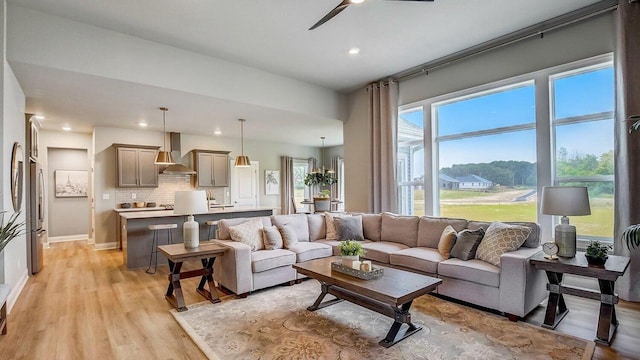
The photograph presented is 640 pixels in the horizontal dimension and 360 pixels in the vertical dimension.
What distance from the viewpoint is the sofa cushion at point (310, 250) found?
422 cm

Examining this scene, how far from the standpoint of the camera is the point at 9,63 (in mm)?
3459

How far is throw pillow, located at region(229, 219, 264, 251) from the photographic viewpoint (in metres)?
4.07

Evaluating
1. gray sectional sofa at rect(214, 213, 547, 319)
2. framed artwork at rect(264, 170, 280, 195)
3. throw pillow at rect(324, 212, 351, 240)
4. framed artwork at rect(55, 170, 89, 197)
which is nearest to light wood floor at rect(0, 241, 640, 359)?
gray sectional sofa at rect(214, 213, 547, 319)

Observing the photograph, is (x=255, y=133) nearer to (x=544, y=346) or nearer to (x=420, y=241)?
(x=420, y=241)

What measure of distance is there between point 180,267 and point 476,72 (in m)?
4.88

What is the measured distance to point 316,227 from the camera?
5.11 meters

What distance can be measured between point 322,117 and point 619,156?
Result: 4.44m

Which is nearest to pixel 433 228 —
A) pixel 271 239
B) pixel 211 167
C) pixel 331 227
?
pixel 331 227

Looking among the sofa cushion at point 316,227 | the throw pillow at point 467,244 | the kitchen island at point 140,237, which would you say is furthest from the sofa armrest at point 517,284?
the kitchen island at point 140,237

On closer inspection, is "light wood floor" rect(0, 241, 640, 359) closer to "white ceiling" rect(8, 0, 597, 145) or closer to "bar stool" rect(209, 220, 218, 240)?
"bar stool" rect(209, 220, 218, 240)

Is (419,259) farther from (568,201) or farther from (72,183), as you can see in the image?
(72,183)

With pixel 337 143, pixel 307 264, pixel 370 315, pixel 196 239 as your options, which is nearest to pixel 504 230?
pixel 370 315

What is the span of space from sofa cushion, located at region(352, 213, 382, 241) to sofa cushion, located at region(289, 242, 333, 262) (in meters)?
0.79

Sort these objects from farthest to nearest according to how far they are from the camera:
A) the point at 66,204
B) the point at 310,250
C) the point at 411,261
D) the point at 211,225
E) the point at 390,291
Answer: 1. the point at 66,204
2. the point at 211,225
3. the point at 310,250
4. the point at 411,261
5. the point at 390,291
